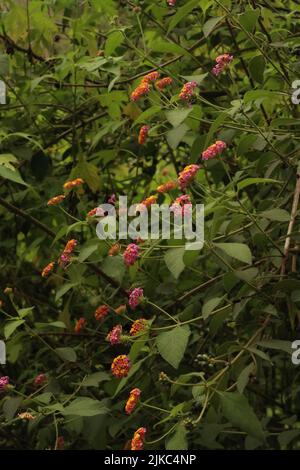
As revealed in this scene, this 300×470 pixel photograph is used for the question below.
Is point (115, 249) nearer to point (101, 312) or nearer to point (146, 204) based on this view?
point (146, 204)

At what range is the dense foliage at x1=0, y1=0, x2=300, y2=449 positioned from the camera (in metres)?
1.65

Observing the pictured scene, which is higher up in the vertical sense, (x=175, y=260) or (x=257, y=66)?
(x=257, y=66)

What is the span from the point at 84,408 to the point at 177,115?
63 centimetres

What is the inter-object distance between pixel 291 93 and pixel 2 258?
1.23 m

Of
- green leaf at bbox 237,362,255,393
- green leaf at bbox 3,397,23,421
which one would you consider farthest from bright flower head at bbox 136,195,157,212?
green leaf at bbox 3,397,23,421

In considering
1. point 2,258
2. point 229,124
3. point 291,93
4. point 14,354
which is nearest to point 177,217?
point 229,124

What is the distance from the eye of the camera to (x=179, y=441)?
1.46 metres

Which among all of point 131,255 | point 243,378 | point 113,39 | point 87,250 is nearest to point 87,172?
point 113,39

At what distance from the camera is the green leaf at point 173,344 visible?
1.50 m

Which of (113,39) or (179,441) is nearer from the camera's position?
(179,441)

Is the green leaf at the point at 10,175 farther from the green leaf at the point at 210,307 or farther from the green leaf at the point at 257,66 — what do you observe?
the green leaf at the point at 257,66

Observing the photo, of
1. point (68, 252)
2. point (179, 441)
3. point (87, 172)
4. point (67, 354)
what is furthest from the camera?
point (87, 172)

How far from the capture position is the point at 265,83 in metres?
2.02

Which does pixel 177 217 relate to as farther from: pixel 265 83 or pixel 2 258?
pixel 2 258
